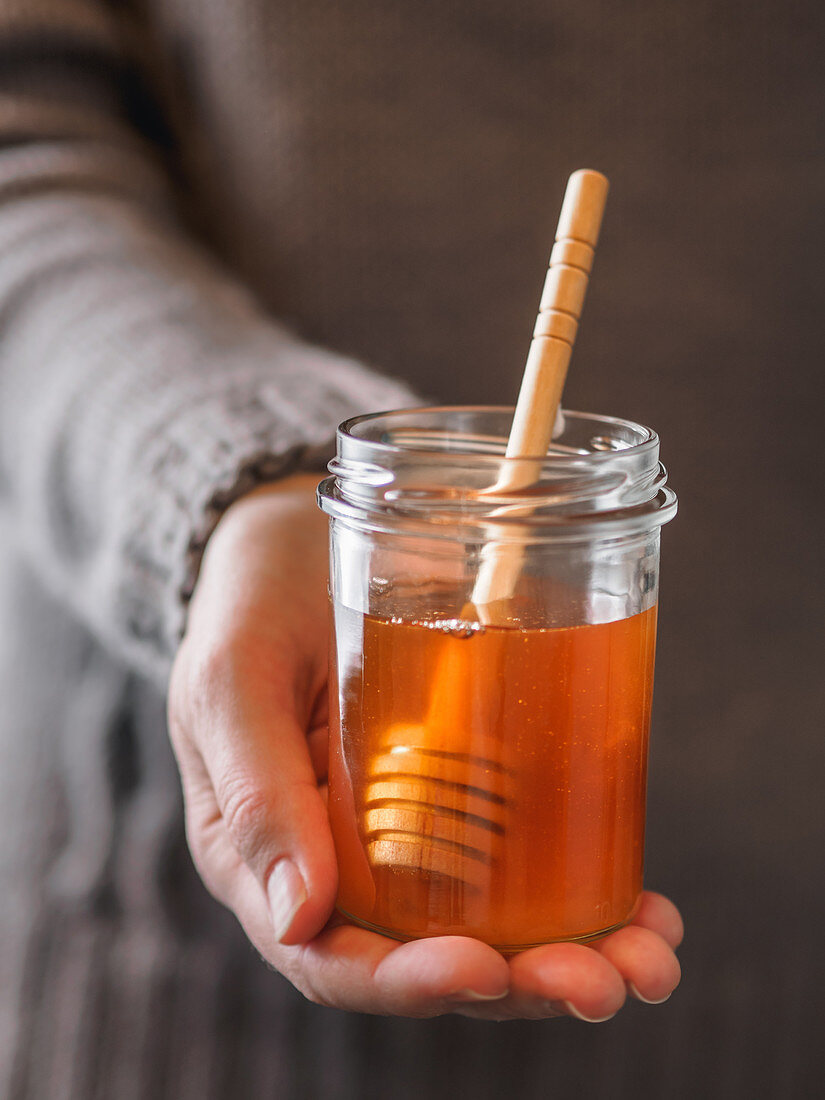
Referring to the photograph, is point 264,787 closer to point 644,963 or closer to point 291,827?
point 291,827

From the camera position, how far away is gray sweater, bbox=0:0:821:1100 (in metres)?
0.76

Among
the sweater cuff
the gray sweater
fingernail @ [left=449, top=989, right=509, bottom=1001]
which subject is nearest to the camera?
fingernail @ [left=449, top=989, right=509, bottom=1001]

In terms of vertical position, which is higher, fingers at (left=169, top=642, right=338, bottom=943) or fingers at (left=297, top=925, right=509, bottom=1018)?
fingers at (left=169, top=642, right=338, bottom=943)

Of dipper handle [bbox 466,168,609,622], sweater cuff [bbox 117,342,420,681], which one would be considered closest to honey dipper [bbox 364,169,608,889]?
dipper handle [bbox 466,168,609,622]

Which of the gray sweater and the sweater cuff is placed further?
the gray sweater

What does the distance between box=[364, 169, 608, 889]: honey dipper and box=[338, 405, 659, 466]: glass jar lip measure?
0.09 feet

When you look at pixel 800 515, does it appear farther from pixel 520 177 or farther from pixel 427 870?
pixel 427 870

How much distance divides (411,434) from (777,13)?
1.80 feet

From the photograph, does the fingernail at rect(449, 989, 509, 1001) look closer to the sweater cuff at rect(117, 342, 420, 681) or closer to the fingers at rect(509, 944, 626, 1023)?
the fingers at rect(509, 944, 626, 1023)

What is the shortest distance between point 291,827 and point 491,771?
3.7 inches

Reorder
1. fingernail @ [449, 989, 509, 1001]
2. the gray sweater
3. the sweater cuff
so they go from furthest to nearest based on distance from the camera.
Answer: the gray sweater → the sweater cuff → fingernail @ [449, 989, 509, 1001]

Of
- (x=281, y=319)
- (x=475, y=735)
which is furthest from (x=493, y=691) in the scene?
(x=281, y=319)

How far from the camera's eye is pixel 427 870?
415 mm

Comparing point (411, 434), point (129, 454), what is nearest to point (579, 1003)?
point (411, 434)
